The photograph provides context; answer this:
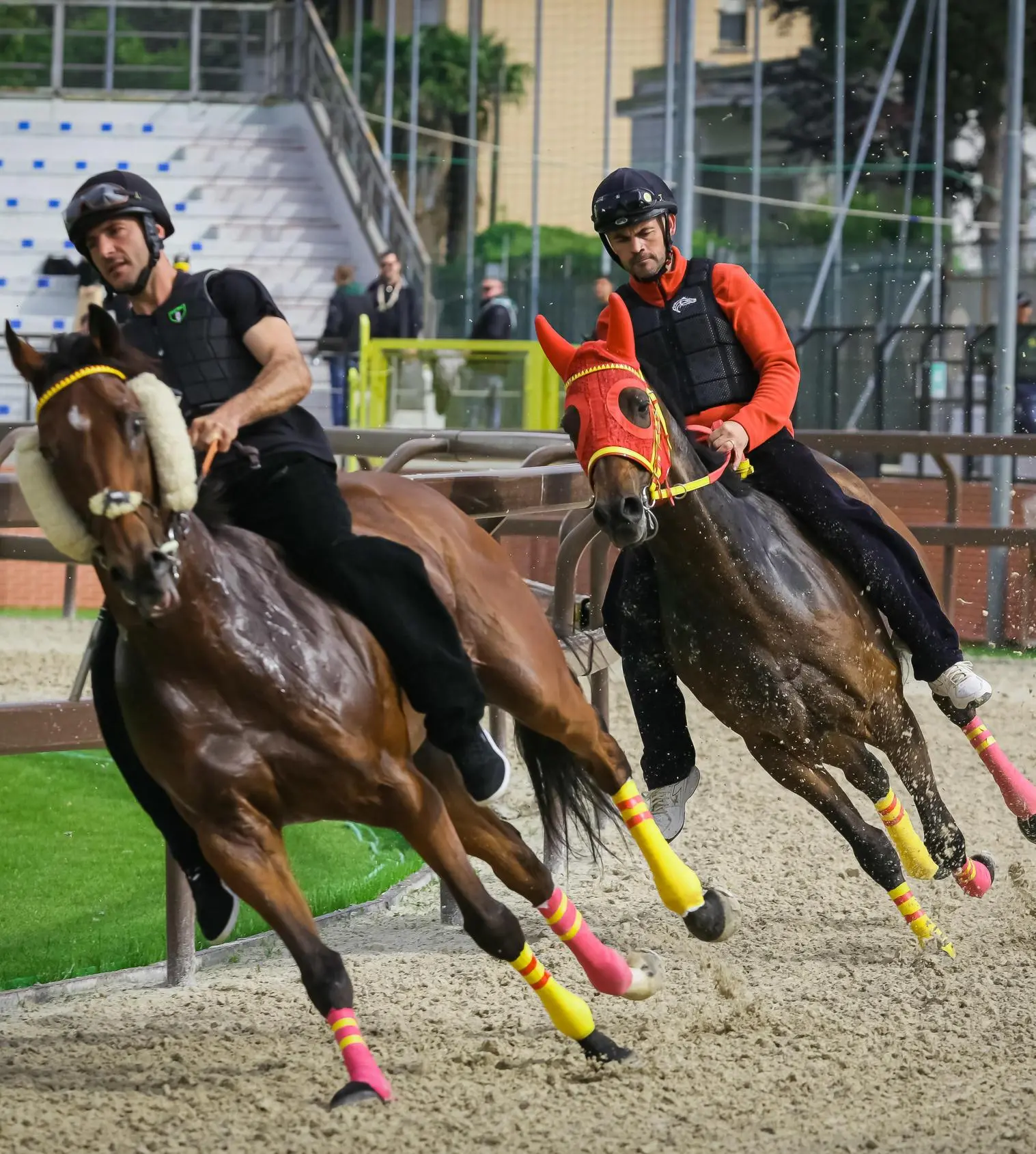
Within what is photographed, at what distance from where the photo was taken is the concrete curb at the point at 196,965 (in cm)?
511

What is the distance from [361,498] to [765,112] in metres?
19.0

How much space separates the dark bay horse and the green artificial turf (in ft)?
6.14

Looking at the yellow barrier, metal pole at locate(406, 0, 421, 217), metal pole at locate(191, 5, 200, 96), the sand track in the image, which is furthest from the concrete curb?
metal pole at locate(191, 5, 200, 96)

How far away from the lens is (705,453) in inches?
208

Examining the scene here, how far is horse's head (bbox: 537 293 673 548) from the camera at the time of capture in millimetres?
4648

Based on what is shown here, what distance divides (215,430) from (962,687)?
2828mm

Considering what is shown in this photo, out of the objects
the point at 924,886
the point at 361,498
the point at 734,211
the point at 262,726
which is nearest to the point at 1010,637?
the point at 924,886

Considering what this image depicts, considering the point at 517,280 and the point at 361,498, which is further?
the point at 517,280

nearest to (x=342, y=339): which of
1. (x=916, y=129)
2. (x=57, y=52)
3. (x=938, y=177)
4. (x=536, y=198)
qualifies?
(x=536, y=198)

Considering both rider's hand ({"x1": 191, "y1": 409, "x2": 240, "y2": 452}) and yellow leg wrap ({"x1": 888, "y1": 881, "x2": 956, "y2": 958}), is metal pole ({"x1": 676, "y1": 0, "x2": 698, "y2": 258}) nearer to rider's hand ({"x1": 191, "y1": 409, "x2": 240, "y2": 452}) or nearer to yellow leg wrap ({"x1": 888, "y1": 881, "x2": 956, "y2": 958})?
yellow leg wrap ({"x1": 888, "y1": 881, "x2": 956, "y2": 958})

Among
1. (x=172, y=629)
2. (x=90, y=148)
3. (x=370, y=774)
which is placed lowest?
(x=370, y=774)

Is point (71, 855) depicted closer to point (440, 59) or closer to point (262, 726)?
point (262, 726)

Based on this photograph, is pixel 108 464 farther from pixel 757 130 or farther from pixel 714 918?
pixel 757 130

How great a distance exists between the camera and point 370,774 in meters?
4.00
